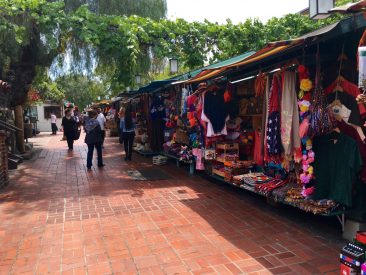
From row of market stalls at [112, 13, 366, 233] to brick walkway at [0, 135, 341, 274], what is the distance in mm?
410

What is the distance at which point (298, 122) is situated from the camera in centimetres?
440

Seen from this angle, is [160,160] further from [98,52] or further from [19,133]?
[19,133]

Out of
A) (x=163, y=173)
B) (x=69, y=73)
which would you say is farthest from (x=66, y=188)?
(x=69, y=73)

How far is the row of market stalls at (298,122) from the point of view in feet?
12.2

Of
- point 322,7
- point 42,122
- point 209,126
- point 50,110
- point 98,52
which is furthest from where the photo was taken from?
point 50,110

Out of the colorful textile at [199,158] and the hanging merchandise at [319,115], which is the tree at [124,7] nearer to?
the colorful textile at [199,158]

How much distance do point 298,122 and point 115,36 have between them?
599cm

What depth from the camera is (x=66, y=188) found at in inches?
282

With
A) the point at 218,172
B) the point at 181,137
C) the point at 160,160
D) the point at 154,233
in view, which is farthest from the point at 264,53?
the point at 160,160

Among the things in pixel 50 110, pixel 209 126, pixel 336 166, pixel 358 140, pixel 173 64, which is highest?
pixel 173 64

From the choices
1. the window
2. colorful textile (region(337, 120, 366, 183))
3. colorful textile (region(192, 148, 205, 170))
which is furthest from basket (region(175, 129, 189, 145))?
the window

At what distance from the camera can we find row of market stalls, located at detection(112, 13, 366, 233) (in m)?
3.71

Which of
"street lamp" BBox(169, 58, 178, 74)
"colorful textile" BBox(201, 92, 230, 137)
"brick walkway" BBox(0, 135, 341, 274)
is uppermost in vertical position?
"street lamp" BBox(169, 58, 178, 74)

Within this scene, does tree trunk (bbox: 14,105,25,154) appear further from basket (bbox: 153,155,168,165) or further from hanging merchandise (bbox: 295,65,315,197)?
hanging merchandise (bbox: 295,65,315,197)
